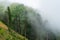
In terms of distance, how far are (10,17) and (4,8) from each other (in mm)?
188

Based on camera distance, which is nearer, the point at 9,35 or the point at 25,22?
the point at 9,35

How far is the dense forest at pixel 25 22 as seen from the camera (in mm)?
2622

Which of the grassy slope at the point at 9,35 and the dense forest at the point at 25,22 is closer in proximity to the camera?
the grassy slope at the point at 9,35

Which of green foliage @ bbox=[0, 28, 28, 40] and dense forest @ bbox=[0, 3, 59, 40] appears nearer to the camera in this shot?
green foliage @ bbox=[0, 28, 28, 40]

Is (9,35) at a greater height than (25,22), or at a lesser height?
lesser

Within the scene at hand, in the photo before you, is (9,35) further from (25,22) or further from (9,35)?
(25,22)

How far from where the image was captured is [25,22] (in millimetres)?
2672

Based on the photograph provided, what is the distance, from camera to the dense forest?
262 centimetres

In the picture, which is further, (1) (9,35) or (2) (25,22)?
(2) (25,22)

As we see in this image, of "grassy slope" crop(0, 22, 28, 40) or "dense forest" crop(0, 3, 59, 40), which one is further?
"dense forest" crop(0, 3, 59, 40)

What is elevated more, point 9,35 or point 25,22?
point 25,22

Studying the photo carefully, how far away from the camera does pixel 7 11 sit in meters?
2.68

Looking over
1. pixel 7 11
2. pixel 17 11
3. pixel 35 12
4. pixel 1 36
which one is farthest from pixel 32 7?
pixel 1 36

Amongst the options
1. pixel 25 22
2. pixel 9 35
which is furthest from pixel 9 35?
pixel 25 22
